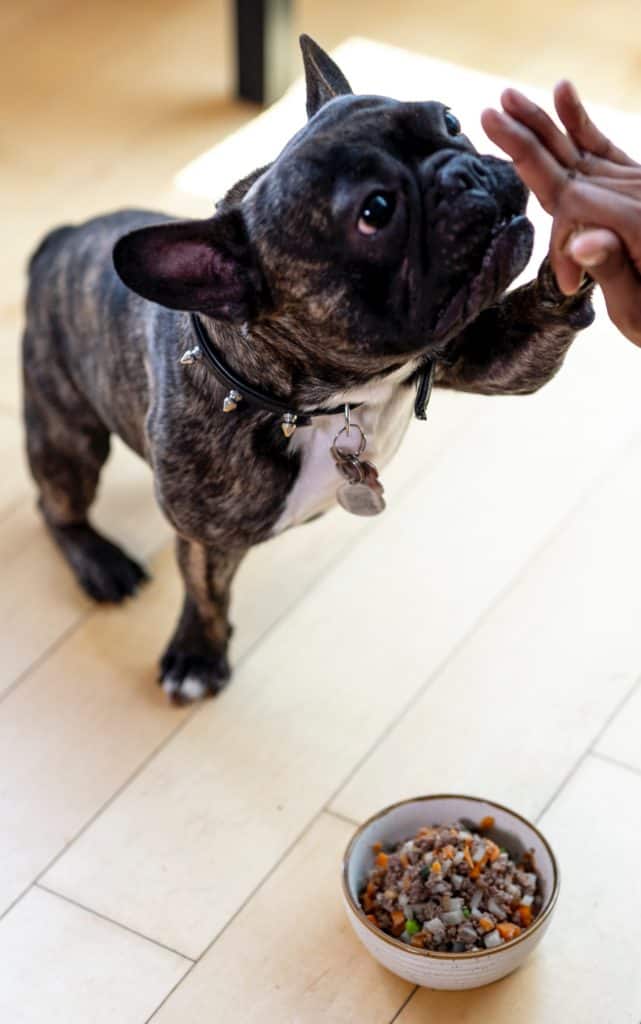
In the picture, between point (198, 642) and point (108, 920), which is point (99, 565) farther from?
point (108, 920)

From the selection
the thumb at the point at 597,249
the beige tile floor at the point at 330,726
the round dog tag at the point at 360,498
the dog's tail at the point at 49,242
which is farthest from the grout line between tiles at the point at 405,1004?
the dog's tail at the point at 49,242

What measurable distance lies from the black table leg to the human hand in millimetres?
2304

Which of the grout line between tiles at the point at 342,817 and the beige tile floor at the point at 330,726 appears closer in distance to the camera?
the beige tile floor at the point at 330,726

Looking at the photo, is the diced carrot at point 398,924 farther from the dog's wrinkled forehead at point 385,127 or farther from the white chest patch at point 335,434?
the dog's wrinkled forehead at point 385,127

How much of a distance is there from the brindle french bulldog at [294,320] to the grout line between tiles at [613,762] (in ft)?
1.83

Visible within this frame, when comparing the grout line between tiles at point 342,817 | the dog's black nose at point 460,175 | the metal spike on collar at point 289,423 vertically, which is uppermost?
the dog's black nose at point 460,175

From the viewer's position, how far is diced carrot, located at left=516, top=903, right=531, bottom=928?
1798 millimetres

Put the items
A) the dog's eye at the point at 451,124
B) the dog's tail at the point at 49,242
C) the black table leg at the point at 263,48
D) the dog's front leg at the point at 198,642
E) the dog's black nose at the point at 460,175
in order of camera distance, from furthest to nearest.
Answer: the black table leg at the point at 263,48, the dog's tail at the point at 49,242, the dog's front leg at the point at 198,642, the dog's eye at the point at 451,124, the dog's black nose at the point at 460,175

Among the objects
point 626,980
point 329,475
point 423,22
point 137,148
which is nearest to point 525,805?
point 626,980

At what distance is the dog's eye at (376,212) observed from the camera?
1.53 meters

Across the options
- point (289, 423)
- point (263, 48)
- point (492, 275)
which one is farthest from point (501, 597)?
point (263, 48)

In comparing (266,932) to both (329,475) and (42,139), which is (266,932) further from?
(42,139)

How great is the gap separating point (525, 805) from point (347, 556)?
65 centimetres

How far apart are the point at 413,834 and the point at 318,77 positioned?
1.04 m
